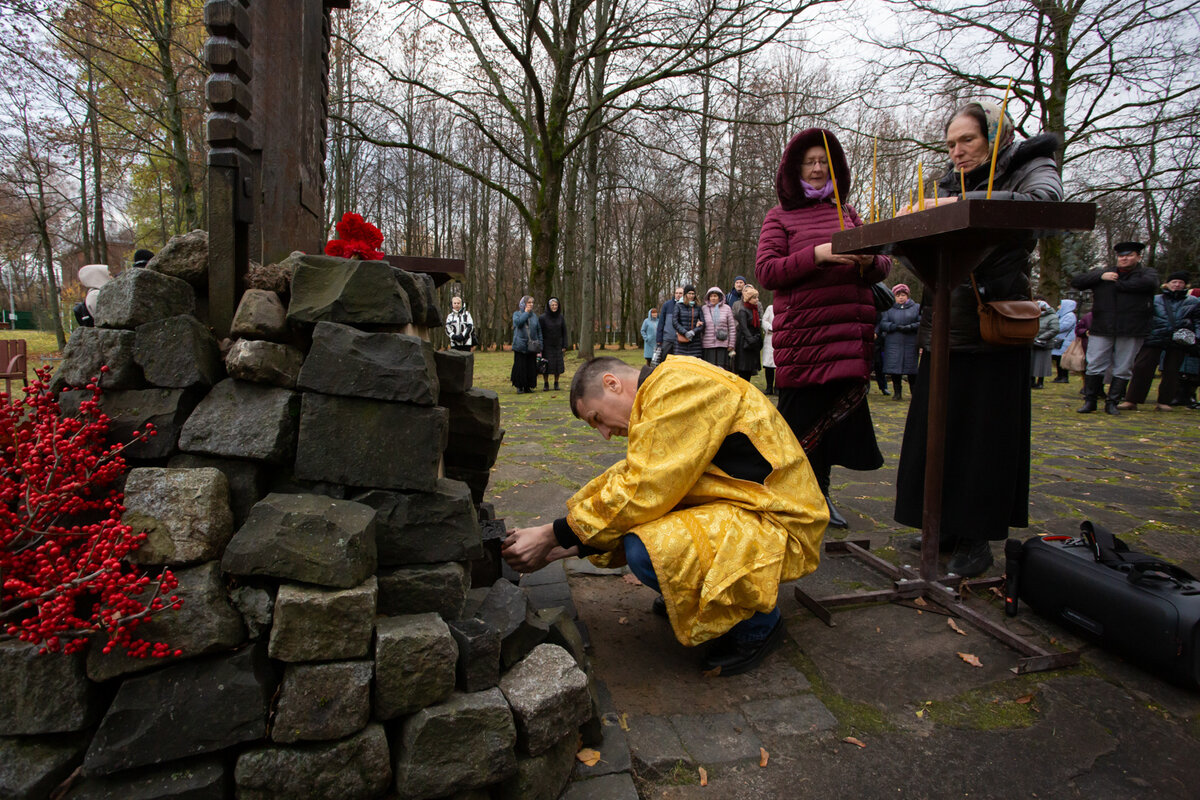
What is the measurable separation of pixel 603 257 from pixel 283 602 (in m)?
35.3

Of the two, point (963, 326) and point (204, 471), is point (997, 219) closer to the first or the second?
point (963, 326)

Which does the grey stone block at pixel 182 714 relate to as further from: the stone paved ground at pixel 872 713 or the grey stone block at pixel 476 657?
the stone paved ground at pixel 872 713

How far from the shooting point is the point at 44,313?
1971 inches

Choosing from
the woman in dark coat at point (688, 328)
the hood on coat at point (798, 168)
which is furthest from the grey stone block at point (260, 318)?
the woman in dark coat at point (688, 328)

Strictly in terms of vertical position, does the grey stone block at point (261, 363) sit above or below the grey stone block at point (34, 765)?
above

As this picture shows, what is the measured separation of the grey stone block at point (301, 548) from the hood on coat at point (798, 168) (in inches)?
112

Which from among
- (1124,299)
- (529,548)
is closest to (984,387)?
(529,548)

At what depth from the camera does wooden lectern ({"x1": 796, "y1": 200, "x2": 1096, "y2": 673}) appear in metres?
2.36

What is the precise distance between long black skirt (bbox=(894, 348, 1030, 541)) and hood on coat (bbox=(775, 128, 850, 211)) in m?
1.12

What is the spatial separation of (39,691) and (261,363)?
92 centimetres

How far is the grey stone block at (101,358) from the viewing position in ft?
6.08

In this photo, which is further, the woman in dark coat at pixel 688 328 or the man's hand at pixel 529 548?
the woman in dark coat at pixel 688 328

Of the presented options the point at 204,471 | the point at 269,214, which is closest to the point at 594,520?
the point at 204,471

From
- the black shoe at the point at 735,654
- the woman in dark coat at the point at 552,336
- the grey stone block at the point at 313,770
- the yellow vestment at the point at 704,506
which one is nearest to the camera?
the grey stone block at the point at 313,770
